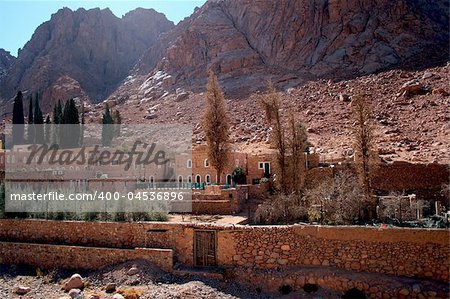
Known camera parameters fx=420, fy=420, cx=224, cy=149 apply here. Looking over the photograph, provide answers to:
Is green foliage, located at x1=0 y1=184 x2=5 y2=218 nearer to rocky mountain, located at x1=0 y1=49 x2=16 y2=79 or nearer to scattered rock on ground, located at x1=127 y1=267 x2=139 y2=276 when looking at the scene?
scattered rock on ground, located at x1=127 y1=267 x2=139 y2=276

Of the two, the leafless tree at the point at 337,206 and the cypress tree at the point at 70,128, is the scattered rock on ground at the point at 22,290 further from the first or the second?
the cypress tree at the point at 70,128

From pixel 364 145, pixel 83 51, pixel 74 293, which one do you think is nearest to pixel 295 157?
pixel 364 145

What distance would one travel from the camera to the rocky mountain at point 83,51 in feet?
278

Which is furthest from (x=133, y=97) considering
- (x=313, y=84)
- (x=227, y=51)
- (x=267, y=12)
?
(x=313, y=84)

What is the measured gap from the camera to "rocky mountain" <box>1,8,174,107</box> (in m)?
84.7

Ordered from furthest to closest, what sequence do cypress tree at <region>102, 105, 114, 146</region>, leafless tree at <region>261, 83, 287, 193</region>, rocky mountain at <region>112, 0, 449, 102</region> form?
rocky mountain at <region>112, 0, 449, 102</region>
cypress tree at <region>102, 105, 114, 146</region>
leafless tree at <region>261, 83, 287, 193</region>

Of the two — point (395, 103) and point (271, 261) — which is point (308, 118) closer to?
point (395, 103)

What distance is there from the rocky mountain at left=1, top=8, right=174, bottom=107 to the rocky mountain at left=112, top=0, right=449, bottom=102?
12551mm

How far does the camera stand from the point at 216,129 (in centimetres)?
2581

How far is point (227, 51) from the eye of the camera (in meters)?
69.4

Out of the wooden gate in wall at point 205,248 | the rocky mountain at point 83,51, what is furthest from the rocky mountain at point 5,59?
the wooden gate in wall at point 205,248

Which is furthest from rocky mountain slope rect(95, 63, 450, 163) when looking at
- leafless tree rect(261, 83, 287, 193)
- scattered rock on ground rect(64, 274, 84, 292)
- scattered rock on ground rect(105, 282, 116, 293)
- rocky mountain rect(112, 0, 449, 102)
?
scattered rock on ground rect(64, 274, 84, 292)

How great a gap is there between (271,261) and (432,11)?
191 feet

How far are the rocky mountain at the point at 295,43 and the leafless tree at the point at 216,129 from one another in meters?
31.8
